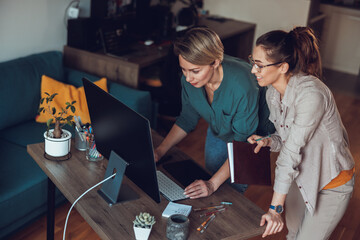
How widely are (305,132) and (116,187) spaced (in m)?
0.72

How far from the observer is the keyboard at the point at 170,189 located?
171 cm

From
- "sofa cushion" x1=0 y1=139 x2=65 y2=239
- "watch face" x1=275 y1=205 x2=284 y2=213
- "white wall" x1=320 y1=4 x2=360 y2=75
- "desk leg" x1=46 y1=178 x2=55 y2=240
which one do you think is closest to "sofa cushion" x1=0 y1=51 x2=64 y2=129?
"sofa cushion" x1=0 y1=139 x2=65 y2=239

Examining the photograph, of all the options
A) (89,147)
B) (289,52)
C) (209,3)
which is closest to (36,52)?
(89,147)

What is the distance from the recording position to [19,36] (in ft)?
10.00

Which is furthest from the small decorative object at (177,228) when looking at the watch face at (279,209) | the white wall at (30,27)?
the white wall at (30,27)

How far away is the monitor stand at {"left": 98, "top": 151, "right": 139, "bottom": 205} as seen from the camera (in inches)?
62.9

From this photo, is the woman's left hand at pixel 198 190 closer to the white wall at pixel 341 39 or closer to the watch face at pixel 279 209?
the watch face at pixel 279 209

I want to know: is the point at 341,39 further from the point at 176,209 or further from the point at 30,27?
the point at 176,209

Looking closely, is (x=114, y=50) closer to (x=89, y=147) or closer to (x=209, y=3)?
(x=89, y=147)

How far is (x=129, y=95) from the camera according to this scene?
9.59 feet

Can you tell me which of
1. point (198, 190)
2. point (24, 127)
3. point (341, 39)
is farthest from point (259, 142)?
point (341, 39)

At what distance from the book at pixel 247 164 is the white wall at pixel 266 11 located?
3988mm

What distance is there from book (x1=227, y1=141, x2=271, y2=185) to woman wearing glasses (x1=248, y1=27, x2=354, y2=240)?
54 mm

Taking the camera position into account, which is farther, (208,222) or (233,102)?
(233,102)
